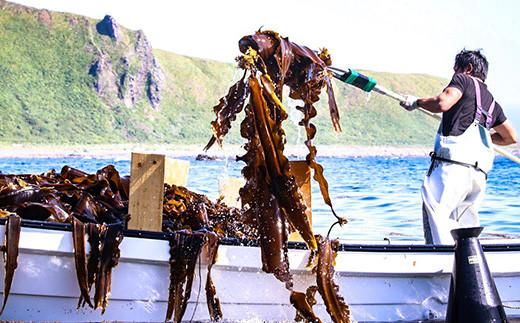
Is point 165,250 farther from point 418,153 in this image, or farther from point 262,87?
point 418,153

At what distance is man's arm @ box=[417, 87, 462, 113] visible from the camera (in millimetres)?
7371

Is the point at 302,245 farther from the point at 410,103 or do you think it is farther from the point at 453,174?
the point at 410,103

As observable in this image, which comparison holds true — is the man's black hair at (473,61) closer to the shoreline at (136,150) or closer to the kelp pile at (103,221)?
the kelp pile at (103,221)

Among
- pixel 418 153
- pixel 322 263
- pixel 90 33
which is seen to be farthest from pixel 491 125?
pixel 90 33

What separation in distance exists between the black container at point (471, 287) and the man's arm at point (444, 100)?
1130mm

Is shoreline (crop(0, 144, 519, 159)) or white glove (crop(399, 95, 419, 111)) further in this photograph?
shoreline (crop(0, 144, 519, 159))

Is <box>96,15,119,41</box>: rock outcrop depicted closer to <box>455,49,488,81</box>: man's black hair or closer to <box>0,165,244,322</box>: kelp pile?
<box>0,165,244,322</box>: kelp pile

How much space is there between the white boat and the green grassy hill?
366 feet

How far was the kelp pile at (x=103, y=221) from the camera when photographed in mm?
6418

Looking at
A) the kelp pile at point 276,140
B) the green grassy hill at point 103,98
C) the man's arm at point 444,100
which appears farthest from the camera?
the green grassy hill at point 103,98

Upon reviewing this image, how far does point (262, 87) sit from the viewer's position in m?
6.19

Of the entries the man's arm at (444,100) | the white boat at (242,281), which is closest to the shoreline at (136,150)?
the man's arm at (444,100)

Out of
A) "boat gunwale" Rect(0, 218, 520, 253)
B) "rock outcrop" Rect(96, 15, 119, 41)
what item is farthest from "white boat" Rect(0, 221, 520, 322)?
"rock outcrop" Rect(96, 15, 119, 41)

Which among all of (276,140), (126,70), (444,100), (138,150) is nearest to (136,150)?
(138,150)
